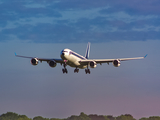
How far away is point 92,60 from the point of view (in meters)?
124

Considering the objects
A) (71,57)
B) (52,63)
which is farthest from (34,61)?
(71,57)

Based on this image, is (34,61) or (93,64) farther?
(93,64)

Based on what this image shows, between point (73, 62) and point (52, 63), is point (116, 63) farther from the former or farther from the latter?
point (52, 63)

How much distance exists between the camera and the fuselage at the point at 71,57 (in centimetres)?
11400

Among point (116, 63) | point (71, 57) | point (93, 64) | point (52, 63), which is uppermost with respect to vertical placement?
point (52, 63)

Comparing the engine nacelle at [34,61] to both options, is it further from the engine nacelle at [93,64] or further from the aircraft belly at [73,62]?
the engine nacelle at [93,64]

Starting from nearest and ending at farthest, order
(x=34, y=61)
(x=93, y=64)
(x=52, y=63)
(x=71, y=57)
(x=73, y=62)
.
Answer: (x=71, y=57) < (x=73, y=62) < (x=34, y=61) < (x=93, y=64) < (x=52, y=63)

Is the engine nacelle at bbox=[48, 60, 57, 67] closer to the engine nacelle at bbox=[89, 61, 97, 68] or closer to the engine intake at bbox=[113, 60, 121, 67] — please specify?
the engine nacelle at bbox=[89, 61, 97, 68]

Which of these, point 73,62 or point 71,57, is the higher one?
point 71,57

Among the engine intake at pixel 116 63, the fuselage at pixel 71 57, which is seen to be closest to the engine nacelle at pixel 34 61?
the fuselage at pixel 71 57

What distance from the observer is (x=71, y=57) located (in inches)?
4606

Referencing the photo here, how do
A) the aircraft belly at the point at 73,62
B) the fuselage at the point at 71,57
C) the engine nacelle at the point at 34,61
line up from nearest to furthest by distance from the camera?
the fuselage at the point at 71,57, the aircraft belly at the point at 73,62, the engine nacelle at the point at 34,61

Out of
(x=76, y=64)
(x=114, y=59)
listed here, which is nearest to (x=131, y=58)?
(x=114, y=59)

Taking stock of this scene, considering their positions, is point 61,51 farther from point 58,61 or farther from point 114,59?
point 114,59
